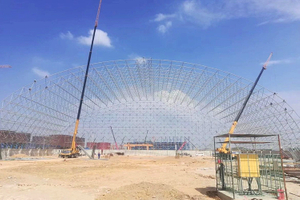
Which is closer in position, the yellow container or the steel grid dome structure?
the yellow container

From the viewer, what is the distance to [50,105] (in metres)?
39.0

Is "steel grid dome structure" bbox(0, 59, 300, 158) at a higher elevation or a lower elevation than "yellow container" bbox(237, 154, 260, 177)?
higher

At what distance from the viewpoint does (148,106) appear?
46.9 meters

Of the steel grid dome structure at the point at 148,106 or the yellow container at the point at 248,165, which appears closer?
the yellow container at the point at 248,165

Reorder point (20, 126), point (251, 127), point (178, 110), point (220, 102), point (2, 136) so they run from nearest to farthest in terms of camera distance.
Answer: point (2, 136)
point (20, 126)
point (220, 102)
point (251, 127)
point (178, 110)

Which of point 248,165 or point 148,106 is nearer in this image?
point 248,165

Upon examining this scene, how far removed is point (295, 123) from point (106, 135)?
114 feet

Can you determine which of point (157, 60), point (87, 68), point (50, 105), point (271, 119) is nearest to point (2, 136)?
point (50, 105)

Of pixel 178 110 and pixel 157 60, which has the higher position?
pixel 157 60

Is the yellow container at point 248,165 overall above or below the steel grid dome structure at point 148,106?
below

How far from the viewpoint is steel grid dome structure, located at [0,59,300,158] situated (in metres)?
33.8

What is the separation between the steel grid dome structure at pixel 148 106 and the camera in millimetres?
33844

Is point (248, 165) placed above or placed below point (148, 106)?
below

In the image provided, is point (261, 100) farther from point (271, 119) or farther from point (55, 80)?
point (55, 80)
